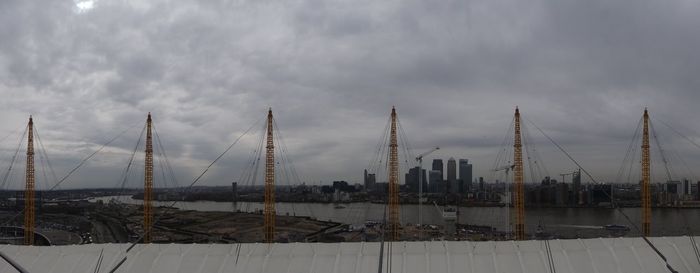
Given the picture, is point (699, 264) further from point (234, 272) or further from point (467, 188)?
point (467, 188)

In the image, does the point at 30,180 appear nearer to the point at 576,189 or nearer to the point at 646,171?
the point at 646,171

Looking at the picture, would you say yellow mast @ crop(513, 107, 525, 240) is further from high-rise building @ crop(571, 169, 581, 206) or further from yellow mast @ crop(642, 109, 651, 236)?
high-rise building @ crop(571, 169, 581, 206)

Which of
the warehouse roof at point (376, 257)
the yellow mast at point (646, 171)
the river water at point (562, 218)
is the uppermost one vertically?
the yellow mast at point (646, 171)

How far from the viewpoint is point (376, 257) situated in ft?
28.1

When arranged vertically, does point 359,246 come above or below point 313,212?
above

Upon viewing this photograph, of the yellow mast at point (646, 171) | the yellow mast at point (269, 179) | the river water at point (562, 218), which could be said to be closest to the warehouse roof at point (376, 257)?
the yellow mast at point (269, 179)

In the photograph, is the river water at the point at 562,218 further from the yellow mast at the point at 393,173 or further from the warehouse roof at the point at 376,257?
the warehouse roof at the point at 376,257

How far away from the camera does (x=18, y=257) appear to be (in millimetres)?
9008

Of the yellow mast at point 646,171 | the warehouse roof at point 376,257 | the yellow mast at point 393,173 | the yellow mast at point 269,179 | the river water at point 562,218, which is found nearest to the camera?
the warehouse roof at point 376,257

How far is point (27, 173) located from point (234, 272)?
11.2m

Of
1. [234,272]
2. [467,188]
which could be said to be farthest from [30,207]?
[467,188]

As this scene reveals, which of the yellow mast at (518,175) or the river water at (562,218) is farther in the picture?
the river water at (562,218)

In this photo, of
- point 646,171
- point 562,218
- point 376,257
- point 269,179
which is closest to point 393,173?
point 269,179

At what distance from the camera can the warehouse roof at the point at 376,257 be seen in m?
8.23
